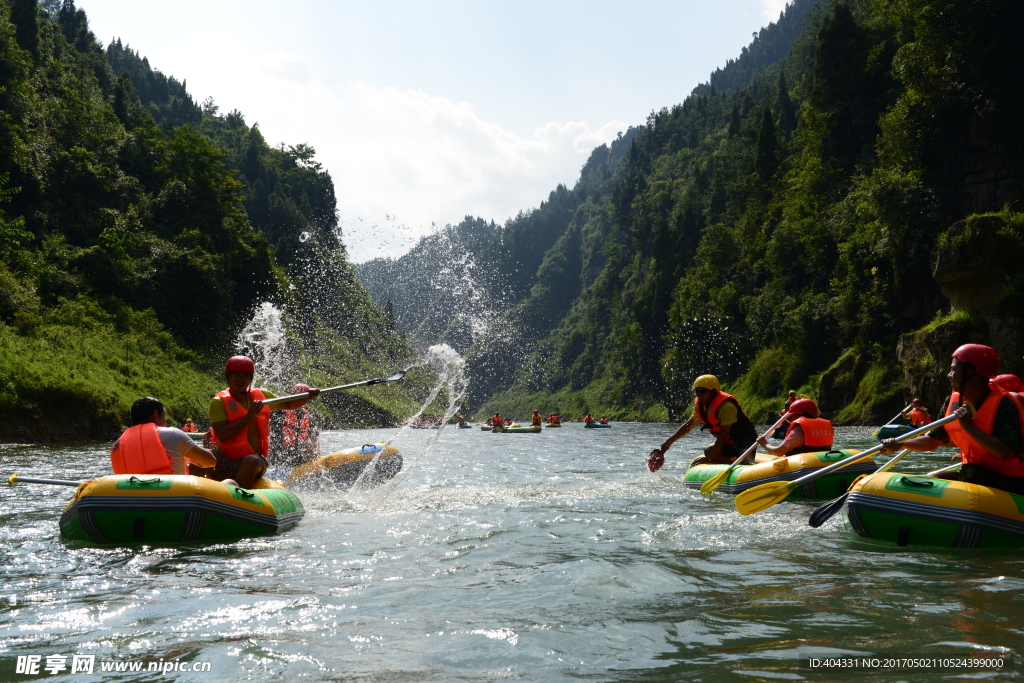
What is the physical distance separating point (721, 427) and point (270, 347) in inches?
1677

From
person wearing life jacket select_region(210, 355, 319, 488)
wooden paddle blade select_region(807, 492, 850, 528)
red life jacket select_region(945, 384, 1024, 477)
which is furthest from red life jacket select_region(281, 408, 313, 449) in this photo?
red life jacket select_region(945, 384, 1024, 477)

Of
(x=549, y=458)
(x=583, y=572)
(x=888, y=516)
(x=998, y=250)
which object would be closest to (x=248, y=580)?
(x=583, y=572)

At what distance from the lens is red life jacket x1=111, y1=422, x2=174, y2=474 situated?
7.68m

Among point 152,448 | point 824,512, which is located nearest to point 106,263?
point 152,448

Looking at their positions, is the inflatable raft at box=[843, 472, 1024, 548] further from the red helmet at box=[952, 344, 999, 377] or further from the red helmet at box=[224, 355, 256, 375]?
the red helmet at box=[224, 355, 256, 375]

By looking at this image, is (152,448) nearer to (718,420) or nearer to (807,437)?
(718,420)

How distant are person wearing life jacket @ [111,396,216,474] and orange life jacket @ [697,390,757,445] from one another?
7.47 metres

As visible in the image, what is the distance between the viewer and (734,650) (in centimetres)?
402

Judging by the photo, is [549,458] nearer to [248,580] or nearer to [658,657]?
[248,580]

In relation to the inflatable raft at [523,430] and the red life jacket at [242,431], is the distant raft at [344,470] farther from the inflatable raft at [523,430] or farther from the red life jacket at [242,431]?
the inflatable raft at [523,430]

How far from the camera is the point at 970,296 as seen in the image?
2559 centimetres

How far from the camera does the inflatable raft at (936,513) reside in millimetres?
6598

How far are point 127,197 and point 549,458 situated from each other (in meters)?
38.9

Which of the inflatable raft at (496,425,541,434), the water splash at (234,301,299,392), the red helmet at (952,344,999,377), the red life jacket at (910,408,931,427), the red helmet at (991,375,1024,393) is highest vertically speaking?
the water splash at (234,301,299,392)
